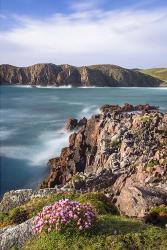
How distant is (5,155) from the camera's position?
74.6 metres

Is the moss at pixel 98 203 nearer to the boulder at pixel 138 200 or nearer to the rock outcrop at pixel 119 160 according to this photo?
the boulder at pixel 138 200

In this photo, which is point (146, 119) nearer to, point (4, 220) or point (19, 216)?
point (4, 220)

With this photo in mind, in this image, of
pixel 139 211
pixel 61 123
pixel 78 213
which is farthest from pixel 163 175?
pixel 61 123

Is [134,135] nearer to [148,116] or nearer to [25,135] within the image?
[148,116]

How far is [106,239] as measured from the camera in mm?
16094

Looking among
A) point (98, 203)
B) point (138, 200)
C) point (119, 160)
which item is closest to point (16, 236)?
Answer: point (98, 203)

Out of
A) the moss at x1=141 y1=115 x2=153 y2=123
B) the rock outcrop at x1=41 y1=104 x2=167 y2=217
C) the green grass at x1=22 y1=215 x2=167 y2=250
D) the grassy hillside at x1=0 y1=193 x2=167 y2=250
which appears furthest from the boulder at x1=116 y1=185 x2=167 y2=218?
the moss at x1=141 y1=115 x2=153 y2=123

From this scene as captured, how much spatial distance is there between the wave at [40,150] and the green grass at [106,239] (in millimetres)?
52963

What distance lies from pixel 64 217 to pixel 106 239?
1.70 metres

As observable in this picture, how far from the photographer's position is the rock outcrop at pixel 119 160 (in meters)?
35.1

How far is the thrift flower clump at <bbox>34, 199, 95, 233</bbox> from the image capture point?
627 inches

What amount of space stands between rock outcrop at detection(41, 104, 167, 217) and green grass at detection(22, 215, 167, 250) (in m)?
7.45

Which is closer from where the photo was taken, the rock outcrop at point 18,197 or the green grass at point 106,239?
the green grass at point 106,239

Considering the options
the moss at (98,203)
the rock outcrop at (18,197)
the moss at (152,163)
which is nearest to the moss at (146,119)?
the moss at (152,163)
